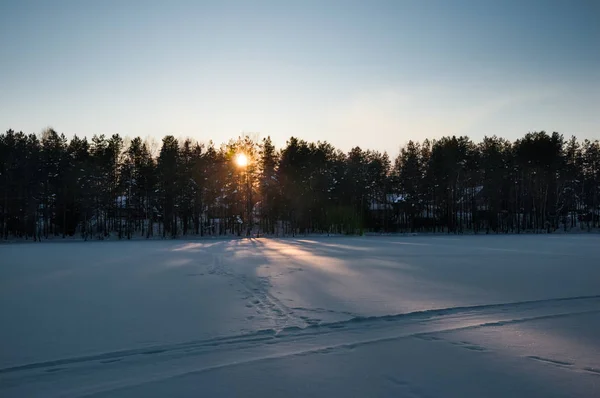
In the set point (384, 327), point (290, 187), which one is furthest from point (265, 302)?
point (290, 187)

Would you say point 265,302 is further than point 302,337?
Yes

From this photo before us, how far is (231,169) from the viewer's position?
5612 cm

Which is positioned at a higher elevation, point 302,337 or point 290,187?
point 290,187

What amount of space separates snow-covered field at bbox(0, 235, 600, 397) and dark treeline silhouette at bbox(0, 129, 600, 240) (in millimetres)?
40390

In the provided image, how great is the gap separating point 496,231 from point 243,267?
2115 inches

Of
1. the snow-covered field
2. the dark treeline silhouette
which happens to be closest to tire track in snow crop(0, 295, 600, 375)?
the snow-covered field

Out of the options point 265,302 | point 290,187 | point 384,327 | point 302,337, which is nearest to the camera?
point 302,337

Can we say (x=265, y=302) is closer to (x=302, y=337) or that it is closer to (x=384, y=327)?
(x=302, y=337)

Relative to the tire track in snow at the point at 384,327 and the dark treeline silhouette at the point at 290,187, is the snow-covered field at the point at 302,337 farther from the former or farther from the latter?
the dark treeline silhouette at the point at 290,187

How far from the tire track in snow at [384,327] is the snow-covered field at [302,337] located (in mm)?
32

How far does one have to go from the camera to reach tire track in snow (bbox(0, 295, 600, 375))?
Result: 581cm

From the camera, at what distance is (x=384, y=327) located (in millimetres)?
7379

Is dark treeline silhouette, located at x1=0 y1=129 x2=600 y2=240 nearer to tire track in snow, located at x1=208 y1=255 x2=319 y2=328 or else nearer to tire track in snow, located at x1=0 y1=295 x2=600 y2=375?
tire track in snow, located at x1=208 y1=255 x2=319 y2=328

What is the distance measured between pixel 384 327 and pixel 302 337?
160 centimetres
